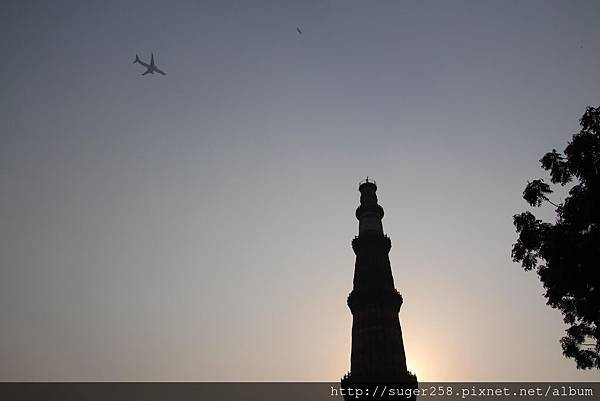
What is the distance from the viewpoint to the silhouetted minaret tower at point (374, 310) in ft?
120

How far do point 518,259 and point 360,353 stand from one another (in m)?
23.6

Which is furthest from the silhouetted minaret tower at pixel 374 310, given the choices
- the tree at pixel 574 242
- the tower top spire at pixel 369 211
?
the tree at pixel 574 242

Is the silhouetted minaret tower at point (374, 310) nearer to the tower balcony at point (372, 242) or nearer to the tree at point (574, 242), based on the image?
the tower balcony at point (372, 242)

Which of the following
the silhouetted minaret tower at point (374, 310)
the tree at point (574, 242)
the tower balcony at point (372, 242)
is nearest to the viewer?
the tree at point (574, 242)

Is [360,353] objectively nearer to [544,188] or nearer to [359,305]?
[359,305]

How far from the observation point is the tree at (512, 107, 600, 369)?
14.8 m

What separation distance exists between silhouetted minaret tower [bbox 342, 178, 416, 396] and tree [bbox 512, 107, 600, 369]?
22174 millimetres

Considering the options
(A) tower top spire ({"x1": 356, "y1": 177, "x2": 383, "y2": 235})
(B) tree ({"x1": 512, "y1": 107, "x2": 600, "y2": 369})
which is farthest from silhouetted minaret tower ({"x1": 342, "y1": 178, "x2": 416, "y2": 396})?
(B) tree ({"x1": 512, "y1": 107, "x2": 600, "y2": 369})

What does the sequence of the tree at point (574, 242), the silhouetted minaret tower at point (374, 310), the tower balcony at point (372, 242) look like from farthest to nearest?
the tower balcony at point (372, 242), the silhouetted minaret tower at point (374, 310), the tree at point (574, 242)

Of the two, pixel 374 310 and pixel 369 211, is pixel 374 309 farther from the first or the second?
pixel 369 211

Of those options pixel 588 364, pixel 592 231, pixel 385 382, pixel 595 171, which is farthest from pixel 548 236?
pixel 385 382

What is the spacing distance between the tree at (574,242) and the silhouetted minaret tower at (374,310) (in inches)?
873

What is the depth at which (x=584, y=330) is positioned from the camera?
15625mm

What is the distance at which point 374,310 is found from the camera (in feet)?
128
